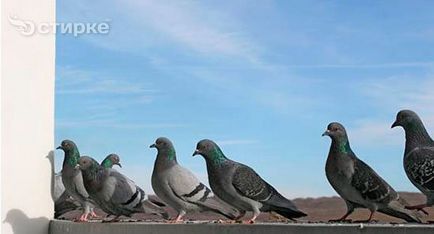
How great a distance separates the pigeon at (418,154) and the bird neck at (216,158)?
3.28 ft

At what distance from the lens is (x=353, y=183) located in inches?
162

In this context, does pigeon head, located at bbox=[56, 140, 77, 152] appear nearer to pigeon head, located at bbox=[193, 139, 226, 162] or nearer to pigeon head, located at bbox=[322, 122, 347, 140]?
pigeon head, located at bbox=[193, 139, 226, 162]

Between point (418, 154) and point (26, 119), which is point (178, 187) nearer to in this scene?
point (26, 119)

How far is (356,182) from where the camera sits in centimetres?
411

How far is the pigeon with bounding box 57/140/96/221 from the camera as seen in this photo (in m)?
5.29

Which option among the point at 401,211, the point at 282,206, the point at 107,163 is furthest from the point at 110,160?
the point at 401,211

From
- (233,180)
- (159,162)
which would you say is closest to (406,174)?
(233,180)

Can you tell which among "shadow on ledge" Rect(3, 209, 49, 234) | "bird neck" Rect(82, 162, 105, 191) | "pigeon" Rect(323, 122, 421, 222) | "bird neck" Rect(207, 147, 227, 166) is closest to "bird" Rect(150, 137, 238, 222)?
"bird neck" Rect(207, 147, 227, 166)

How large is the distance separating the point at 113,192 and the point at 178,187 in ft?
1.88

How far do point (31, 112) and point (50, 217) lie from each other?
2.41 feet

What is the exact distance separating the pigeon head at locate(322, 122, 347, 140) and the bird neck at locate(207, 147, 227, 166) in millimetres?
637

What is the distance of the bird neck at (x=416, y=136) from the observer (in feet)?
13.1

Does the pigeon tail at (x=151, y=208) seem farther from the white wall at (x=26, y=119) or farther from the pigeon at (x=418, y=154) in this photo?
the pigeon at (x=418, y=154)

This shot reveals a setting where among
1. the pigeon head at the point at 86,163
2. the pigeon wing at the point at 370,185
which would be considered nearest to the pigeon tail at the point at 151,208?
the pigeon head at the point at 86,163
